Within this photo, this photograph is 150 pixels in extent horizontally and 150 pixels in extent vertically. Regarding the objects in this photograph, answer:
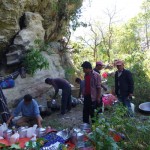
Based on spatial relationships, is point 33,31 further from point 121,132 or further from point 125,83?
point 121,132

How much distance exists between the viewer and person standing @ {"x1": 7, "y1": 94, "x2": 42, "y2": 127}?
23.6 feet

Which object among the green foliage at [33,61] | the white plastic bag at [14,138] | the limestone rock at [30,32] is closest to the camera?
the white plastic bag at [14,138]

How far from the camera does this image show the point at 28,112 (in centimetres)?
741

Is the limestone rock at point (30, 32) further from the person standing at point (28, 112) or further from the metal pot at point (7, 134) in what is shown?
the metal pot at point (7, 134)

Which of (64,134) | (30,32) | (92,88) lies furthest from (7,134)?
(30,32)

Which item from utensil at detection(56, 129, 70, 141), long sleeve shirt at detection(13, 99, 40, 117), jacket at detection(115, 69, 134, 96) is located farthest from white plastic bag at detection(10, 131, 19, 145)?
jacket at detection(115, 69, 134, 96)

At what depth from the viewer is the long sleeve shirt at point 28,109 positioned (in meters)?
7.24

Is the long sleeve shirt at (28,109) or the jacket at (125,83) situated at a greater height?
the jacket at (125,83)

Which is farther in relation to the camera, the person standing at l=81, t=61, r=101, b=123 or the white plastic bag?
the person standing at l=81, t=61, r=101, b=123

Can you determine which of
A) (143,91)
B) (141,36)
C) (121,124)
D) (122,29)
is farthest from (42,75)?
(141,36)

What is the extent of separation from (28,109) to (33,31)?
4774 millimetres

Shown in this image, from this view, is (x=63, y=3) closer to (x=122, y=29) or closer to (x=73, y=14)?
(x=73, y=14)

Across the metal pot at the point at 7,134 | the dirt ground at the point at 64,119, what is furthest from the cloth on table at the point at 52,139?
the dirt ground at the point at 64,119

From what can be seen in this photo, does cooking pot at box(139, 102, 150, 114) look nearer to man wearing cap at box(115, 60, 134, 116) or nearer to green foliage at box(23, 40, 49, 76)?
man wearing cap at box(115, 60, 134, 116)
